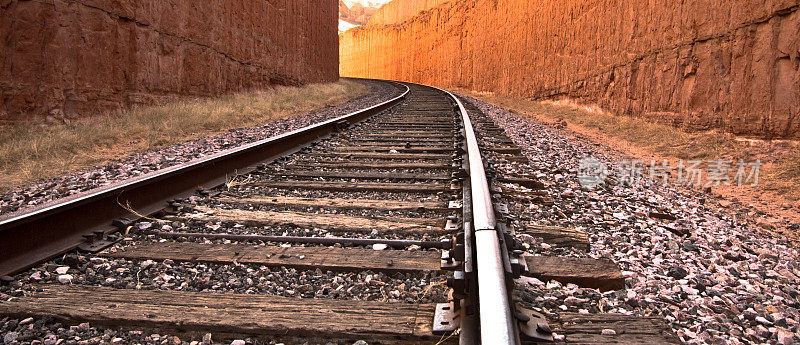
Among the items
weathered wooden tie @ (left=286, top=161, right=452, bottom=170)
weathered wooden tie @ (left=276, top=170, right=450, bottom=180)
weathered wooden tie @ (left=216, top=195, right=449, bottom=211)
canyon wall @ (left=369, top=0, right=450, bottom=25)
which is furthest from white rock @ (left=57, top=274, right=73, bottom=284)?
canyon wall @ (left=369, top=0, right=450, bottom=25)

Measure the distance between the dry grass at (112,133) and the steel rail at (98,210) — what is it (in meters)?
2.06

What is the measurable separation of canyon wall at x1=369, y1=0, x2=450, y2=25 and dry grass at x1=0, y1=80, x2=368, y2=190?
34.3 metres

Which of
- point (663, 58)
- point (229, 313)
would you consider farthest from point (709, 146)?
point (229, 313)

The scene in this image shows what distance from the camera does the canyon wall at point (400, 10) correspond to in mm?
45812

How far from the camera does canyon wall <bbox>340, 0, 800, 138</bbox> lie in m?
6.69

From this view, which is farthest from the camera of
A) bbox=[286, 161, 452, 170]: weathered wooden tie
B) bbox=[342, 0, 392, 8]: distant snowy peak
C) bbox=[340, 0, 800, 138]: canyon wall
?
bbox=[342, 0, 392, 8]: distant snowy peak

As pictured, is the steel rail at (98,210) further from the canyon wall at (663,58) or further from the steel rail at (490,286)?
the canyon wall at (663,58)

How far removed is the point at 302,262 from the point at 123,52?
28.7ft

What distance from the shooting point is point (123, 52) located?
362 inches

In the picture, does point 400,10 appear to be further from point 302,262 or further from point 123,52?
point 302,262

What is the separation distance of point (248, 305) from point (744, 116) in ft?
26.1

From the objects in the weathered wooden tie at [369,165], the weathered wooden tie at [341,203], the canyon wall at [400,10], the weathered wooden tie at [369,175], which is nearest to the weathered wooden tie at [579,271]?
the weathered wooden tie at [341,203]

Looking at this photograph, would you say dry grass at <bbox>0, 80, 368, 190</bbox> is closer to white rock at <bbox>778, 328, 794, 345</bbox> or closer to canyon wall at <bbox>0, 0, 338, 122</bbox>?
canyon wall at <bbox>0, 0, 338, 122</bbox>

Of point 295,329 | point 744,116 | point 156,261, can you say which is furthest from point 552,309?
point 744,116
